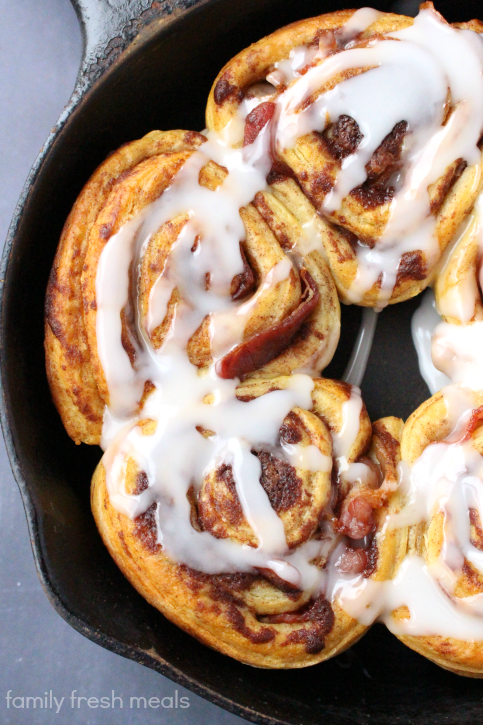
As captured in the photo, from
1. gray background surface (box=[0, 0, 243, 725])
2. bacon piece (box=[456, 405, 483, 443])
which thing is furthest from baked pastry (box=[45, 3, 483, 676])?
gray background surface (box=[0, 0, 243, 725])

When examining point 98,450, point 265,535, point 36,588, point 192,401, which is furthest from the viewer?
point 36,588

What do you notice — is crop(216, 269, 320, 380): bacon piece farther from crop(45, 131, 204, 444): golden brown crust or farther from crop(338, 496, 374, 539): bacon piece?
crop(338, 496, 374, 539): bacon piece

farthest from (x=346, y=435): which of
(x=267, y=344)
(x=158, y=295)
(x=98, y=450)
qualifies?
(x=98, y=450)

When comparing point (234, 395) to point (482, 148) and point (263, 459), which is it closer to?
point (263, 459)

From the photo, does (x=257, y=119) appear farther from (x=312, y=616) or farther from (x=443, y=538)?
(x=312, y=616)

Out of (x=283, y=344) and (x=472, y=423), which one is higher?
(x=283, y=344)

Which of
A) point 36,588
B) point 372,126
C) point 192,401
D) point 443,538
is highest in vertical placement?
point 372,126

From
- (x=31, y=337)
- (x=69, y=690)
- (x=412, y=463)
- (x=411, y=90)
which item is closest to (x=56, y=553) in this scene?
(x=31, y=337)

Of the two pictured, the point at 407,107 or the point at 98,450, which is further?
the point at 98,450
